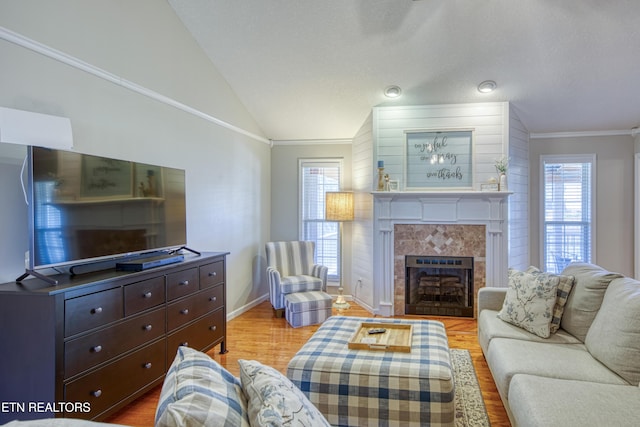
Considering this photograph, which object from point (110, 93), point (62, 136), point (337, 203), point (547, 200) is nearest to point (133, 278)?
point (62, 136)

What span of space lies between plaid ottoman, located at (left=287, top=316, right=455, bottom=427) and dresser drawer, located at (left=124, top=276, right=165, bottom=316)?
112cm

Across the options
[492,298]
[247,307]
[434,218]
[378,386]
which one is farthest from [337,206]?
[378,386]

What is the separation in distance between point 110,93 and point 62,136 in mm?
750

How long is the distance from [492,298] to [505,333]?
2.22 feet

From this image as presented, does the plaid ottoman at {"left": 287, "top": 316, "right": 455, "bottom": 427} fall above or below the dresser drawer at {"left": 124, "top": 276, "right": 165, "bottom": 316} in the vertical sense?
below

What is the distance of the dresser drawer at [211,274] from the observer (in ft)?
11.0

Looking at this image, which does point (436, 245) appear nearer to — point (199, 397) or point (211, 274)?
point (211, 274)

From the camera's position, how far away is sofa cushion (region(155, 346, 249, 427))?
0.93 m

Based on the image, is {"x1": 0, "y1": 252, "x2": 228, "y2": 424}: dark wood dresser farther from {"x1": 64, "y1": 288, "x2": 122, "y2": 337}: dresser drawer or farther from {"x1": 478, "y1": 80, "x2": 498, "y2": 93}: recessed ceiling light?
{"x1": 478, "y1": 80, "x2": 498, "y2": 93}: recessed ceiling light

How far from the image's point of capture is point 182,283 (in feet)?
10.0

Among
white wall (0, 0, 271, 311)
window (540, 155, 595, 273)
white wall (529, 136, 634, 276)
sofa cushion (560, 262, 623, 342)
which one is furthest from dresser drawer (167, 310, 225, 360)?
white wall (529, 136, 634, 276)

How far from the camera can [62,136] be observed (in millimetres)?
2400

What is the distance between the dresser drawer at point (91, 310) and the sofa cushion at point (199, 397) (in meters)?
1.16

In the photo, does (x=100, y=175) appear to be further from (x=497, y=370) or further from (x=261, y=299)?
(x=261, y=299)
